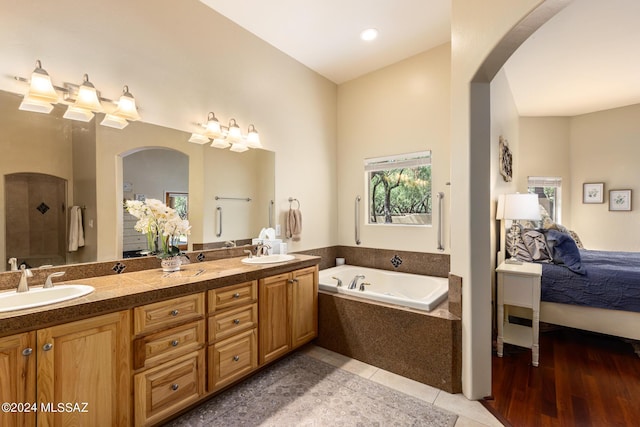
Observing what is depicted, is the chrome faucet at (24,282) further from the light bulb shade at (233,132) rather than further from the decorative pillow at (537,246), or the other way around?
the decorative pillow at (537,246)

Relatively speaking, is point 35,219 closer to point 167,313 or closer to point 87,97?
point 87,97

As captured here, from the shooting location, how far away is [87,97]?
1845mm

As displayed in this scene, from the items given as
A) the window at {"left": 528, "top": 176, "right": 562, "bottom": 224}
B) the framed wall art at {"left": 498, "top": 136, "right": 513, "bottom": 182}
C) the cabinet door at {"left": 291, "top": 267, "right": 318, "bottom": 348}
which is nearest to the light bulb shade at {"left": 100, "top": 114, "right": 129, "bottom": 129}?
the cabinet door at {"left": 291, "top": 267, "right": 318, "bottom": 348}

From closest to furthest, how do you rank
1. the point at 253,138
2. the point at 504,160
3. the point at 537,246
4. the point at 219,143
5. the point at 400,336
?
the point at 400,336
the point at 219,143
the point at 253,138
the point at 537,246
the point at 504,160

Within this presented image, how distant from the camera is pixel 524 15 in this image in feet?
5.16

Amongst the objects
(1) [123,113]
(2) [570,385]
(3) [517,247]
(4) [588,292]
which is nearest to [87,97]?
(1) [123,113]

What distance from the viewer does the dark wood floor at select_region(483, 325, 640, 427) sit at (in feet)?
6.08

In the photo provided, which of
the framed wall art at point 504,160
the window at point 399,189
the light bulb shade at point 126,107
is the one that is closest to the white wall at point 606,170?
the framed wall art at point 504,160

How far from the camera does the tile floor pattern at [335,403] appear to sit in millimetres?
1801

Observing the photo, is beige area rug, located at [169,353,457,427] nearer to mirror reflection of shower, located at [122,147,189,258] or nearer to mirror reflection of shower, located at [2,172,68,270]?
mirror reflection of shower, located at [122,147,189,258]

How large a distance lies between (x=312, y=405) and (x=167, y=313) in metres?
1.13

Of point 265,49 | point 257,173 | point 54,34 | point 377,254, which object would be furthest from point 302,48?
point 377,254

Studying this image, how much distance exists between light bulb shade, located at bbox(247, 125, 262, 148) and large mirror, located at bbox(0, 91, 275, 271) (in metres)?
0.33

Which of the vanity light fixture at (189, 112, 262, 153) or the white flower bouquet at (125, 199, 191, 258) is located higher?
the vanity light fixture at (189, 112, 262, 153)
